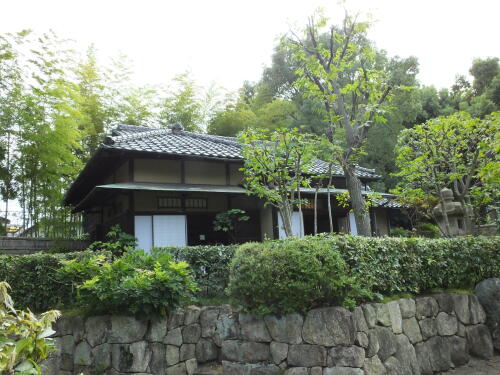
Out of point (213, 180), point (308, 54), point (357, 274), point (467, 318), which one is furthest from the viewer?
point (213, 180)

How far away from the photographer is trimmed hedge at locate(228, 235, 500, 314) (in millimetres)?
4836

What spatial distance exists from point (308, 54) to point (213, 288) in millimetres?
5440

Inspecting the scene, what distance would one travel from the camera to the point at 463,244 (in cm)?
710

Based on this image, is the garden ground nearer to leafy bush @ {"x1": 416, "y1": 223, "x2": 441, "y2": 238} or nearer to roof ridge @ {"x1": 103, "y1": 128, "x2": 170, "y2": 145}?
roof ridge @ {"x1": 103, "y1": 128, "x2": 170, "y2": 145}

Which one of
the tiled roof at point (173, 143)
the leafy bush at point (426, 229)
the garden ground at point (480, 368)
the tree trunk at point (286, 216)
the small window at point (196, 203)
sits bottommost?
the garden ground at point (480, 368)

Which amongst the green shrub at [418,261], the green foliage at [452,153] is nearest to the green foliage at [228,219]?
the green foliage at [452,153]

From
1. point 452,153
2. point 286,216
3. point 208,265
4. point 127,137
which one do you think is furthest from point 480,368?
point 127,137

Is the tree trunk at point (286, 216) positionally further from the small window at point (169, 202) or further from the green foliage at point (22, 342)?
the green foliage at point (22, 342)

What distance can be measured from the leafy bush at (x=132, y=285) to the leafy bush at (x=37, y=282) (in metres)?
0.37

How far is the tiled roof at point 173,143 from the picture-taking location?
10398mm

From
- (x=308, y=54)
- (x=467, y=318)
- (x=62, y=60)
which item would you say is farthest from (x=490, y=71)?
(x=62, y=60)

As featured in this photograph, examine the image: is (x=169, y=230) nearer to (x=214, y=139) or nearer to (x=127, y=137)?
(x=127, y=137)

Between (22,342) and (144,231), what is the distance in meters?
8.54

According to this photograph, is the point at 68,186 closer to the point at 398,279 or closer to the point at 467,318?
the point at 398,279
